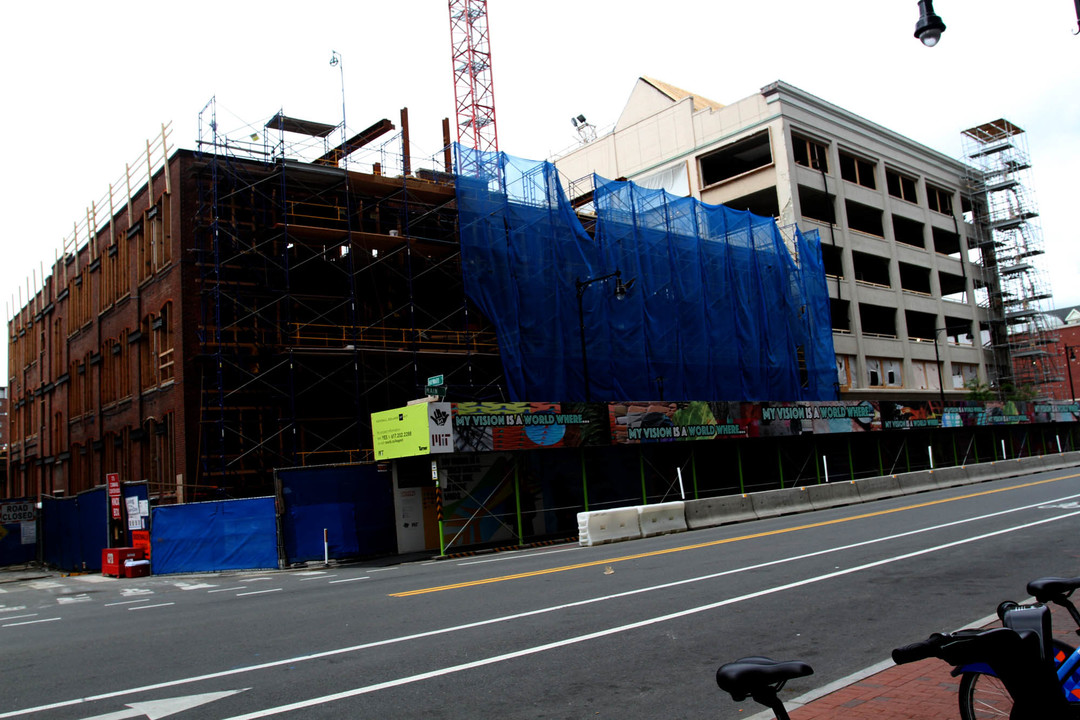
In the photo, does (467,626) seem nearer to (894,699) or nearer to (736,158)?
(894,699)

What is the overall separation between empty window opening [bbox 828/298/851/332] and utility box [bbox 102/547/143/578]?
39.6 meters

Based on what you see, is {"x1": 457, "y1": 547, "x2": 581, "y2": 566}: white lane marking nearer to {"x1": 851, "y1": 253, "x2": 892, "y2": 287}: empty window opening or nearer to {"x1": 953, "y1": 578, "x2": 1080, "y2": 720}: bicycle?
{"x1": 953, "y1": 578, "x2": 1080, "y2": 720}: bicycle

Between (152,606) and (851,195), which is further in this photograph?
(851,195)

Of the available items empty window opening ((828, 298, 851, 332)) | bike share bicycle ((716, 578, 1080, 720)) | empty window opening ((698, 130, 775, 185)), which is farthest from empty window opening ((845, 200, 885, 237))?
bike share bicycle ((716, 578, 1080, 720))

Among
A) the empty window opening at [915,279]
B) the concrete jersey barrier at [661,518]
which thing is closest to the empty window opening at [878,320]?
the empty window opening at [915,279]

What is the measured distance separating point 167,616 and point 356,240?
66.0ft

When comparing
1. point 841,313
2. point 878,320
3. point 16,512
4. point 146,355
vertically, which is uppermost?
point 878,320

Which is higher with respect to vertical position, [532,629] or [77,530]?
[77,530]

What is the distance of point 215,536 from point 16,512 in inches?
686

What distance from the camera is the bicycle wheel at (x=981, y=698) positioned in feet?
13.3

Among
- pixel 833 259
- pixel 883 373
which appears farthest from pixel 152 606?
pixel 883 373

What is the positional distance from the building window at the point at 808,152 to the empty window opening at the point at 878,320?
9.73 m

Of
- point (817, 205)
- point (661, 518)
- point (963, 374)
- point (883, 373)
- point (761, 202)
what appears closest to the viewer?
point (661, 518)

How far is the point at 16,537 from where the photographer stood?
35031 mm
